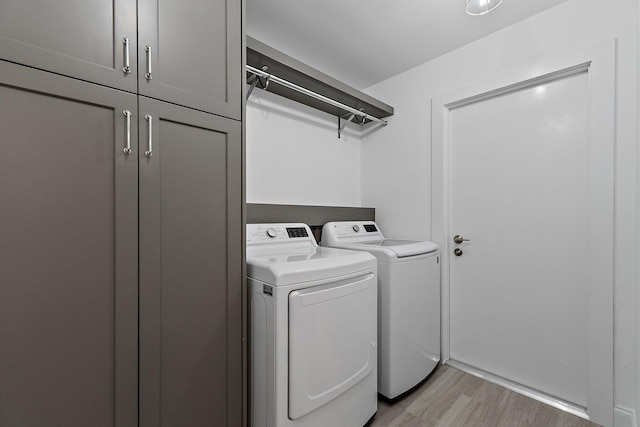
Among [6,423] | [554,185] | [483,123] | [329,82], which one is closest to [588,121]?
[554,185]

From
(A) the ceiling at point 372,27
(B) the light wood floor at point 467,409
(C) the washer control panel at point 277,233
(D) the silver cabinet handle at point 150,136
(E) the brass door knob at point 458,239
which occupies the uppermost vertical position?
(A) the ceiling at point 372,27

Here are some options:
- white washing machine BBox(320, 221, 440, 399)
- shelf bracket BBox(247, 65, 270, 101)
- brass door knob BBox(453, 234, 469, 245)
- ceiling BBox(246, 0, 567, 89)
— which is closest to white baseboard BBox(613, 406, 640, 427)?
white washing machine BBox(320, 221, 440, 399)

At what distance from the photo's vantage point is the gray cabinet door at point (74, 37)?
0.81 m

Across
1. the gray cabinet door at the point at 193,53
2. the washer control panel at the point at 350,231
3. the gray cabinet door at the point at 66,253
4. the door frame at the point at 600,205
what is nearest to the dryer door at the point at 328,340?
the gray cabinet door at the point at 66,253

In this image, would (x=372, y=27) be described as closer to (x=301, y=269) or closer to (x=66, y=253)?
(x=301, y=269)

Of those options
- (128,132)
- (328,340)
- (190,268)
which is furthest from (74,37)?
(328,340)

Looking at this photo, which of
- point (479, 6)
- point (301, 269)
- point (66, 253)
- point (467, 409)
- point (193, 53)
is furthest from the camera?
point (467, 409)

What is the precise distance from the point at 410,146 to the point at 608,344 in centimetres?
175

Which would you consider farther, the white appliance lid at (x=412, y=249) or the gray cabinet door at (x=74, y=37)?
the white appliance lid at (x=412, y=249)

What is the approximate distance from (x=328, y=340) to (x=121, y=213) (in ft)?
3.26

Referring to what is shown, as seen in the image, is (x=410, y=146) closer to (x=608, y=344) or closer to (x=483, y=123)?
(x=483, y=123)

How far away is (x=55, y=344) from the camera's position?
2.86ft

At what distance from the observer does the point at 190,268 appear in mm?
1144

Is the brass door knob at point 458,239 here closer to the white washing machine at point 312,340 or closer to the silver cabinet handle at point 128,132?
the white washing machine at point 312,340
